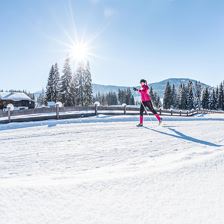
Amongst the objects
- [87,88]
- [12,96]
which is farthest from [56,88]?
[12,96]

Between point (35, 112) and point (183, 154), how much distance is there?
55.5ft

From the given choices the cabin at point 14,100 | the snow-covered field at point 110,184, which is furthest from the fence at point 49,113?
the cabin at point 14,100

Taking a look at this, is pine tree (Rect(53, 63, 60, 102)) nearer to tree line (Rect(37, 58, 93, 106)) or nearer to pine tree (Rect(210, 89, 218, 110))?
tree line (Rect(37, 58, 93, 106))

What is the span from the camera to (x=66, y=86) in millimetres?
53000

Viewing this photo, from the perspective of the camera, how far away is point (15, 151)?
22.2 feet

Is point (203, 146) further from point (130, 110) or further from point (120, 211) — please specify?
point (130, 110)

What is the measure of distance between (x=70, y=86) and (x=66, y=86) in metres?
0.96

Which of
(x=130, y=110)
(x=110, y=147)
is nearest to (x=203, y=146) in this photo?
(x=110, y=147)

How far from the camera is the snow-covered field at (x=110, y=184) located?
2.95m

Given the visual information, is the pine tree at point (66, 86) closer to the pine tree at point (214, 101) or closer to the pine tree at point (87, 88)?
the pine tree at point (87, 88)

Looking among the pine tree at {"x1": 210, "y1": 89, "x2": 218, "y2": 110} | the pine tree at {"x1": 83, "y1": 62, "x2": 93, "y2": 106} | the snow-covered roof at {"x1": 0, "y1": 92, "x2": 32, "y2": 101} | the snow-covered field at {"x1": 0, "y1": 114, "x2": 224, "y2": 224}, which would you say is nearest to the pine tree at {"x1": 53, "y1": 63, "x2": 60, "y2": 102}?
the pine tree at {"x1": 83, "y1": 62, "x2": 93, "y2": 106}

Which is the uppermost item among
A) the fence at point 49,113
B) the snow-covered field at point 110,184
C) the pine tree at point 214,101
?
the pine tree at point 214,101

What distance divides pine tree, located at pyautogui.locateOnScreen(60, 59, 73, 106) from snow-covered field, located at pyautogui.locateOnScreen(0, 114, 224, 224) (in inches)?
1794

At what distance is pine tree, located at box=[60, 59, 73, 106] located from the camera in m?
52.5
